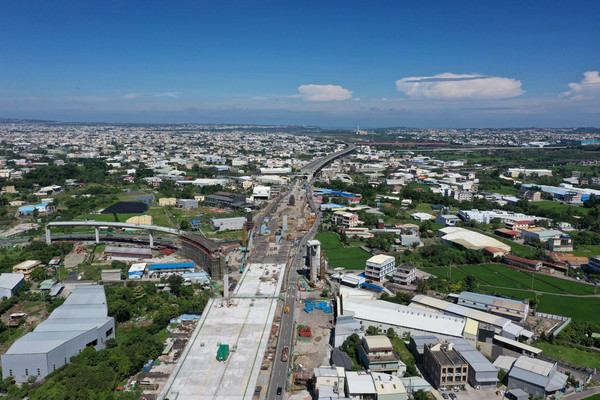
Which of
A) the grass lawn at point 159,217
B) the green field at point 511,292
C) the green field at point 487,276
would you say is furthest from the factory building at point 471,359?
the grass lawn at point 159,217

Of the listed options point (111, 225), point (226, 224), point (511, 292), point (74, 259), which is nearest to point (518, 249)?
point (511, 292)

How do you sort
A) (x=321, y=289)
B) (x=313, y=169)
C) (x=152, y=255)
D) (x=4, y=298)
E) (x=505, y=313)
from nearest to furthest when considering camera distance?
(x=505, y=313), (x=4, y=298), (x=321, y=289), (x=152, y=255), (x=313, y=169)

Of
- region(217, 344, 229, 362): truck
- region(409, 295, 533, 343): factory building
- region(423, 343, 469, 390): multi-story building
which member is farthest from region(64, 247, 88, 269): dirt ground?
region(423, 343, 469, 390): multi-story building

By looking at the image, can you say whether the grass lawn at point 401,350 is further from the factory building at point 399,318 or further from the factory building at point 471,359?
the factory building at point 399,318

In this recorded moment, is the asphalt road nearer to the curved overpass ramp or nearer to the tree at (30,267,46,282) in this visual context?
the curved overpass ramp

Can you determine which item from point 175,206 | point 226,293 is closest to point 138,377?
point 226,293

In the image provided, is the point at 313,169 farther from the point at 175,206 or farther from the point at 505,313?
the point at 505,313
